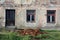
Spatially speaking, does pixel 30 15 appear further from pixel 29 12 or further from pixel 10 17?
pixel 10 17

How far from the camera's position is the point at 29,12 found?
21438mm

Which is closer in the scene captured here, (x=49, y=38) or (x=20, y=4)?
(x=49, y=38)

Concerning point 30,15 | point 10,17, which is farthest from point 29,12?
point 10,17

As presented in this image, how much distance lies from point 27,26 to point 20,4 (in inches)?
56.8

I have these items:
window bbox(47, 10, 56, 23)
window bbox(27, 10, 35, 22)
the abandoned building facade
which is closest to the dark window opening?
the abandoned building facade

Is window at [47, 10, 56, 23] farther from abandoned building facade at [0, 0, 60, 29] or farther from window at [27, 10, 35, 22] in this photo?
window at [27, 10, 35, 22]

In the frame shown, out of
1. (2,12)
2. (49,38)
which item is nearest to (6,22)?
(2,12)

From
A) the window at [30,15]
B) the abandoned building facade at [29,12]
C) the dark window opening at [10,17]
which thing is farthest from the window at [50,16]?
the dark window opening at [10,17]

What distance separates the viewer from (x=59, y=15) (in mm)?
21359

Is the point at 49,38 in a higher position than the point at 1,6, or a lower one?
lower

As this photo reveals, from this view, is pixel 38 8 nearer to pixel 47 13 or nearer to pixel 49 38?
pixel 47 13

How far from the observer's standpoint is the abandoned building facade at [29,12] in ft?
69.7

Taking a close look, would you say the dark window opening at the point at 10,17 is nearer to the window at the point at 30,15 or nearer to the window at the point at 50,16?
the window at the point at 30,15

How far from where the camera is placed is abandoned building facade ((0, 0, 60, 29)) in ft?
69.7
